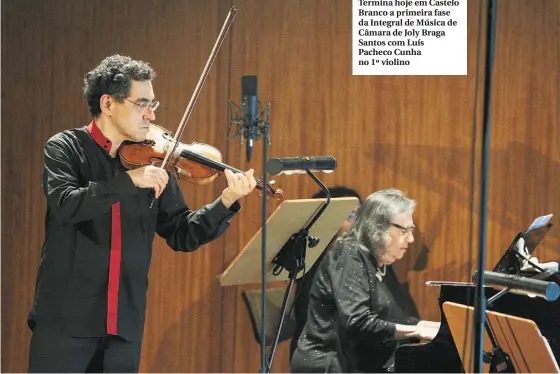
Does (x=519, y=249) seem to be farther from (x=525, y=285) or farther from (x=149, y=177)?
(x=149, y=177)

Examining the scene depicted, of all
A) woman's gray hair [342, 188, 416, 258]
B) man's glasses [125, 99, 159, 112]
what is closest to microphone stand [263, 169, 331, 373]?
woman's gray hair [342, 188, 416, 258]

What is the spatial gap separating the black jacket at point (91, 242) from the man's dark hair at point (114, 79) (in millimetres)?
130

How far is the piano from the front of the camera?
3193 mm

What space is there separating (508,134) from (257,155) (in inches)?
48.0

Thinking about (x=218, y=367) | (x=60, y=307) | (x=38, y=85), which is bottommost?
(x=218, y=367)

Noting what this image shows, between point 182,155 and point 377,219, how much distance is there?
3.38ft

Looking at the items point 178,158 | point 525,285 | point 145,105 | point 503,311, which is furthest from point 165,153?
point 503,311

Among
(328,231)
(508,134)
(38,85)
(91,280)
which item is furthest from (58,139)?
(508,134)

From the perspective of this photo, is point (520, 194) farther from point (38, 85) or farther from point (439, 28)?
point (38, 85)

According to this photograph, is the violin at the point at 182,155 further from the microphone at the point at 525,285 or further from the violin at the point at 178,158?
the microphone at the point at 525,285

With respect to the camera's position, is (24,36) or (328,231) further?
(24,36)

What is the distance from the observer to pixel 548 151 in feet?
13.5

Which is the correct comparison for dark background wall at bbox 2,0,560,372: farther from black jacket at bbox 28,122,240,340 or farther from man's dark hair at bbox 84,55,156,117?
black jacket at bbox 28,122,240,340

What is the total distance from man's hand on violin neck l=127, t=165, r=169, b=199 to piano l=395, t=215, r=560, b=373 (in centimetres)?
121
